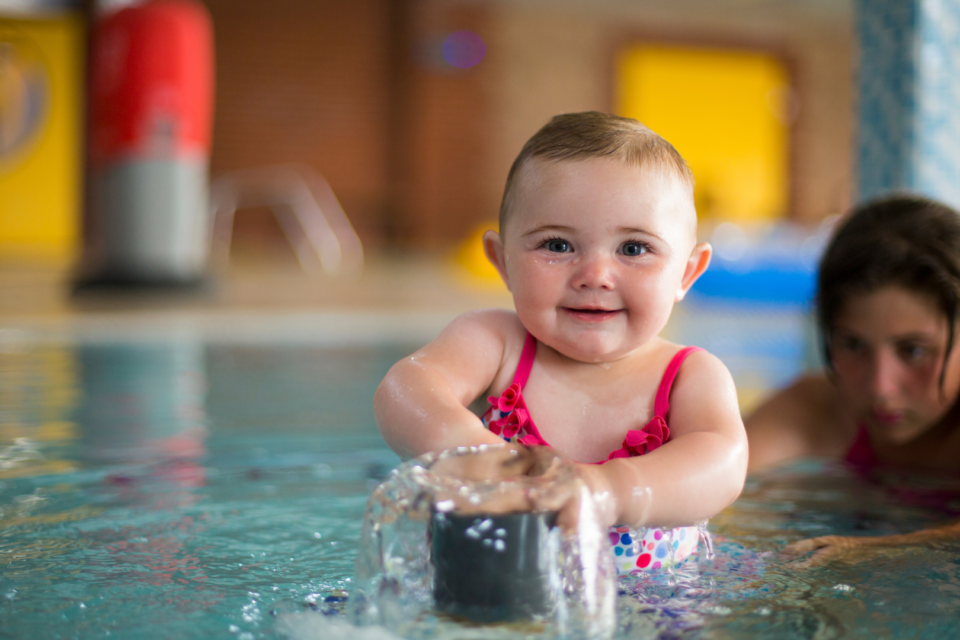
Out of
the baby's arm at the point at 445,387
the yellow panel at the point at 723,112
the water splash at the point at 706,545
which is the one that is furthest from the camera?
the yellow panel at the point at 723,112

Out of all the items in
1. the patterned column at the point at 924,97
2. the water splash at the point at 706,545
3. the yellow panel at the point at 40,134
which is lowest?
the water splash at the point at 706,545

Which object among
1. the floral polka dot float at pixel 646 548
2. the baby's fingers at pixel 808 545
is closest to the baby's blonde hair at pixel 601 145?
the floral polka dot float at pixel 646 548

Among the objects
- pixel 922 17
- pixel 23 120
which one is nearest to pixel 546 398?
pixel 922 17

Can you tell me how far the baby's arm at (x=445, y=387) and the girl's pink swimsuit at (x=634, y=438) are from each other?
0.04 metres

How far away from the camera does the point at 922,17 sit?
9.45 feet

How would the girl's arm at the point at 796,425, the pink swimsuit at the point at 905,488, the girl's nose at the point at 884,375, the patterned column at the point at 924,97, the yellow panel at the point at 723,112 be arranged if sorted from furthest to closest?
1. the yellow panel at the point at 723,112
2. the patterned column at the point at 924,97
3. the girl's arm at the point at 796,425
4. the pink swimsuit at the point at 905,488
5. the girl's nose at the point at 884,375

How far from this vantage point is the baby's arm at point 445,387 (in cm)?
121

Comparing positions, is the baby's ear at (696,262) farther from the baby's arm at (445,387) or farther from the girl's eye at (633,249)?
the baby's arm at (445,387)

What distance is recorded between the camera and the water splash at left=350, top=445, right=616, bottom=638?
3.50 feet

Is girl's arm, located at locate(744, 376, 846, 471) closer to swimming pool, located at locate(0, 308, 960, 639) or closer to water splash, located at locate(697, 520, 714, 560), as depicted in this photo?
swimming pool, located at locate(0, 308, 960, 639)

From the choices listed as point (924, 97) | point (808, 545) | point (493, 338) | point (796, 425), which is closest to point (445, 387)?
point (493, 338)

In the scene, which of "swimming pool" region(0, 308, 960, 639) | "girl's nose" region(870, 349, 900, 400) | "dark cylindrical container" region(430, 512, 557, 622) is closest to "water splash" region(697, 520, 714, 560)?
"swimming pool" region(0, 308, 960, 639)

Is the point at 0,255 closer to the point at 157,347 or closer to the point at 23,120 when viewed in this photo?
the point at 23,120

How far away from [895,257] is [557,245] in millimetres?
919
